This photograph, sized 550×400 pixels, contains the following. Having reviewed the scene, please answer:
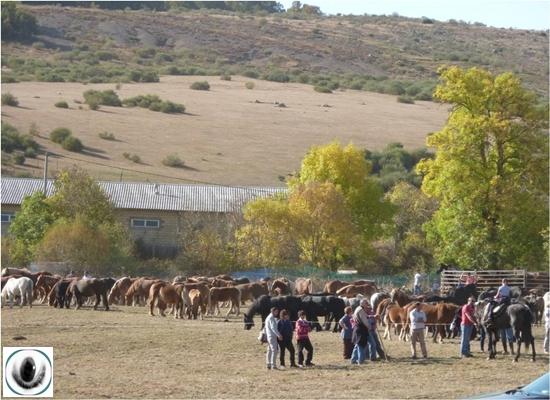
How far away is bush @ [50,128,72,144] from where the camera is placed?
3711 inches

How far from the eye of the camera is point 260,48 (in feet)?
533

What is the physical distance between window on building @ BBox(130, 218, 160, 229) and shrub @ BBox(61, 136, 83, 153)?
20285 mm

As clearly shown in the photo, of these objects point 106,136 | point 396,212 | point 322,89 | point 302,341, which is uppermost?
point 322,89

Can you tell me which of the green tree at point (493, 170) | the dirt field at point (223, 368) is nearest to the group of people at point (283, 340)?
the dirt field at point (223, 368)

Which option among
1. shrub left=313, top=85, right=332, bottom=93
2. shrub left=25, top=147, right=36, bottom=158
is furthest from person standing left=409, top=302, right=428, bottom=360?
shrub left=313, top=85, right=332, bottom=93

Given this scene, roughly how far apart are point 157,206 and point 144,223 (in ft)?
4.24

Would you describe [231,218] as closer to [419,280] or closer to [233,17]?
[419,280]

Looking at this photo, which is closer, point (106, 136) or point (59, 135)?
point (59, 135)

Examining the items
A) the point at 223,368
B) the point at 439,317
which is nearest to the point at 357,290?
the point at 439,317

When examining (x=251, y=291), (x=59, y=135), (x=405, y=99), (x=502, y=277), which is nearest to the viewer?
(x=251, y=291)

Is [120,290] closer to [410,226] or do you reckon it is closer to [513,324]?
[513,324]

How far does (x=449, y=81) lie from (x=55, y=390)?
3142 cm

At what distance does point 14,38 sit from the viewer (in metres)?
149

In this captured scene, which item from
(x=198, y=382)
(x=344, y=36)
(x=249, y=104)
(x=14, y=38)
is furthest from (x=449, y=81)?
(x=344, y=36)
